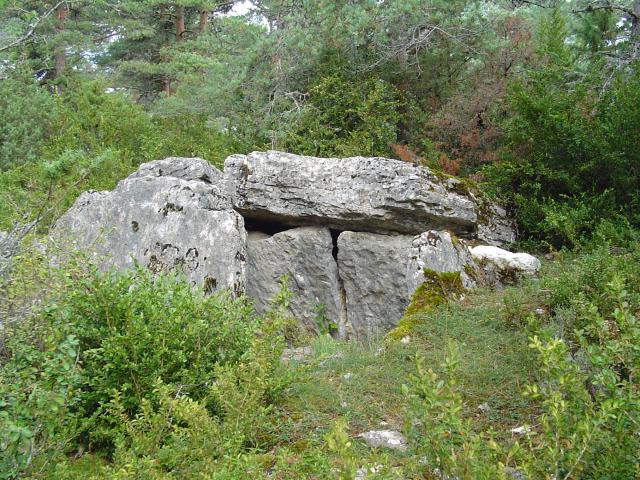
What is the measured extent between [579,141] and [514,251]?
5.31 ft

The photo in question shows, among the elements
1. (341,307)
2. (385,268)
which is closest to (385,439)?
(385,268)

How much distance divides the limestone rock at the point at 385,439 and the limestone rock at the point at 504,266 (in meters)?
3.69

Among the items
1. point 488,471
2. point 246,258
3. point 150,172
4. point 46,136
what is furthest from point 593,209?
point 46,136

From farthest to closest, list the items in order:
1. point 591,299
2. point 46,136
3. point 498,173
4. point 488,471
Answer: point 46,136, point 498,173, point 591,299, point 488,471

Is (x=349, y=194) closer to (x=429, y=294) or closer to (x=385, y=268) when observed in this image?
(x=385, y=268)

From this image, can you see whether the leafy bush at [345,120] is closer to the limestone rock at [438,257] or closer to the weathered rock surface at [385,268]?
the weathered rock surface at [385,268]

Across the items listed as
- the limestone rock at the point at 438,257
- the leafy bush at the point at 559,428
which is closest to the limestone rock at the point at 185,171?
the limestone rock at the point at 438,257

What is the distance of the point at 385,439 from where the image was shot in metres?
3.79

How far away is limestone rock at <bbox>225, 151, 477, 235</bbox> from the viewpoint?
25.9 feet

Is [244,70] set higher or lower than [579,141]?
lower

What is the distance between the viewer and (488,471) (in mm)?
2211

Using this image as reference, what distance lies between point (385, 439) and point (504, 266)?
412 cm

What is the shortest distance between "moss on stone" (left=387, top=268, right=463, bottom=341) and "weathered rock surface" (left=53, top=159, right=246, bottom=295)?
2.05 meters

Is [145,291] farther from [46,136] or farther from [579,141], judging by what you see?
[46,136]
